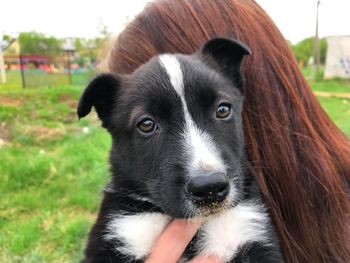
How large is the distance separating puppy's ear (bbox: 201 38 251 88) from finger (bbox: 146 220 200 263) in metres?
0.73

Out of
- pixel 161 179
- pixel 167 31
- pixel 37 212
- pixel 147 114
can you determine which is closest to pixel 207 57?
pixel 167 31

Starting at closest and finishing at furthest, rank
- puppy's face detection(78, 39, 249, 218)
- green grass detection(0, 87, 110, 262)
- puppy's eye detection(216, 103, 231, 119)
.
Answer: puppy's face detection(78, 39, 249, 218)
puppy's eye detection(216, 103, 231, 119)
green grass detection(0, 87, 110, 262)

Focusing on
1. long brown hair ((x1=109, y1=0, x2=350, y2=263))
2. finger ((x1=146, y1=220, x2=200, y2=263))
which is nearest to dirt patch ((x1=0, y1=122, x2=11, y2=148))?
long brown hair ((x1=109, y1=0, x2=350, y2=263))

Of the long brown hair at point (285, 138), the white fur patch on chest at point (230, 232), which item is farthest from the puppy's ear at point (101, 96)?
the white fur patch on chest at point (230, 232)

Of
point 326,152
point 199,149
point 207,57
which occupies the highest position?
point 207,57

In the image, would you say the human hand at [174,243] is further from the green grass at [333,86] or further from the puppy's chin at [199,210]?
the green grass at [333,86]

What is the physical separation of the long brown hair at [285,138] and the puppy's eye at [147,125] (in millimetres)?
493

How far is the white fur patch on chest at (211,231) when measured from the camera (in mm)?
2193

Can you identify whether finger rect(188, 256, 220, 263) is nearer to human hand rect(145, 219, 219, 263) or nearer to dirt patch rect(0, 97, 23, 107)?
human hand rect(145, 219, 219, 263)

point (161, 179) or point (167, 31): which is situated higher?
point (167, 31)

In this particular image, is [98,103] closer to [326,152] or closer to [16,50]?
[326,152]

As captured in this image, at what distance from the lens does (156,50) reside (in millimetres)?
2512

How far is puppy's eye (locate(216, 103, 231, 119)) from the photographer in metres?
2.15

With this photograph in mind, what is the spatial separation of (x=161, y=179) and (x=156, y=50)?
29.9 inches
